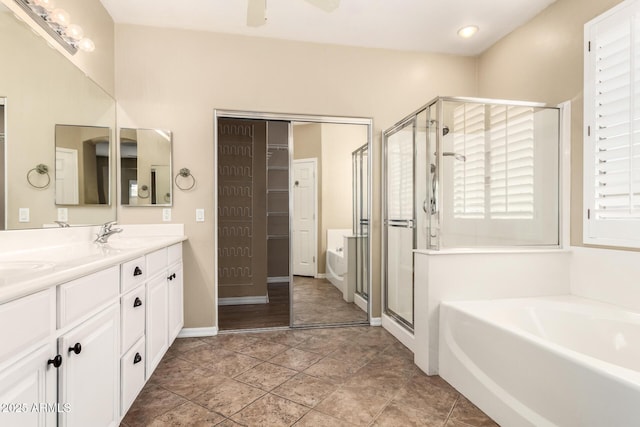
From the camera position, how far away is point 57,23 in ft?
6.63

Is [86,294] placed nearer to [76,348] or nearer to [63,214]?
[76,348]

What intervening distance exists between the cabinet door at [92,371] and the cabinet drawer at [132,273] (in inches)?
5.5

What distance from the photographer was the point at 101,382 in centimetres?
139

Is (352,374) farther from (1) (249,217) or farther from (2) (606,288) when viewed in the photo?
(1) (249,217)

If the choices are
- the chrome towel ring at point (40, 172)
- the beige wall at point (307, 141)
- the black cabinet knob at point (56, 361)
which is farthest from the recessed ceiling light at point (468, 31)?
the black cabinet knob at point (56, 361)

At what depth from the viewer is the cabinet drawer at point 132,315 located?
64.6 inches

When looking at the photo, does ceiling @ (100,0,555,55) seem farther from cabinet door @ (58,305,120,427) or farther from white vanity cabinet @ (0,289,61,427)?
white vanity cabinet @ (0,289,61,427)

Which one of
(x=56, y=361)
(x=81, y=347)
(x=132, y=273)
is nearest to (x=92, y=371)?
(x=81, y=347)

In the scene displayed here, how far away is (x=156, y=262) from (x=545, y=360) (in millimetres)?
2196

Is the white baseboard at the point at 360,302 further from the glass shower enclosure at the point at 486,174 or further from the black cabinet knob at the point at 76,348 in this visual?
the black cabinet knob at the point at 76,348

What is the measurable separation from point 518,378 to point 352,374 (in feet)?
3.37

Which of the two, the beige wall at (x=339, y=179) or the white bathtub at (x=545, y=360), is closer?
the white bathtub at (x=545, y=360)

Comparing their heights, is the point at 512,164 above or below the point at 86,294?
above

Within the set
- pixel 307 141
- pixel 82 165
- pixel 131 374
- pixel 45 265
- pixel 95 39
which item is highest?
pixel 95 39
